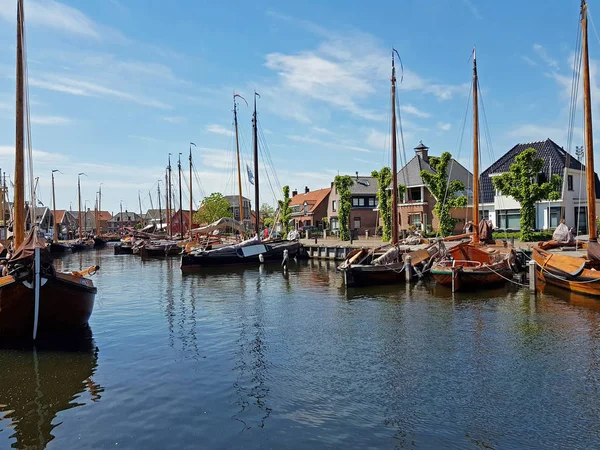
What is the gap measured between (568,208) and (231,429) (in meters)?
43.2

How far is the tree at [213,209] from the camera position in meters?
88.6

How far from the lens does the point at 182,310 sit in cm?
2153

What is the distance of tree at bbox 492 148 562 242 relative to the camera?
36938mm

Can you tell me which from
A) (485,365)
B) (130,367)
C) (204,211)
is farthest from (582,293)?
(204,211)

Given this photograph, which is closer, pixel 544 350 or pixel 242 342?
pixel 544 350

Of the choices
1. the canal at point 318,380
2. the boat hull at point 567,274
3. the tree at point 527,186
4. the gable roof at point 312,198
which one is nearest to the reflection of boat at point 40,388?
the canal at point 318,380

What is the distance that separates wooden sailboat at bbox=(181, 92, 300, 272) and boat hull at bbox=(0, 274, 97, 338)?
77.5 ft

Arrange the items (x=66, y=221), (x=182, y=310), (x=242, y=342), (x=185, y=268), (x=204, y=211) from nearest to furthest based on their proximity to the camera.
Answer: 1. (x=242, y=342)
2. (x=182, y=310)
3. (x=185, y=268)
4. (x=204, y=211)
5. (x=66, y=221)

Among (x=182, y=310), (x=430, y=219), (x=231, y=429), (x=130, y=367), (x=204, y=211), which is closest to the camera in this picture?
(x=231, y=429)

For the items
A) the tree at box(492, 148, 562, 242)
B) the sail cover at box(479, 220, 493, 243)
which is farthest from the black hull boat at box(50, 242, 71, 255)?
the sail cover at box(479, 220, 493, 243)

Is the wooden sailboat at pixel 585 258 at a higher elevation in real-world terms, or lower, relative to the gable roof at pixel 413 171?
lower

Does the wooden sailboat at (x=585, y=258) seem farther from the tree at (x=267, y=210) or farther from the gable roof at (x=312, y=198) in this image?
the tree at (x=267, y=210)

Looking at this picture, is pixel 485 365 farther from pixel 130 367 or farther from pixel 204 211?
pixel 204 211

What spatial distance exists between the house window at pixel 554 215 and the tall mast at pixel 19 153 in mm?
41652
